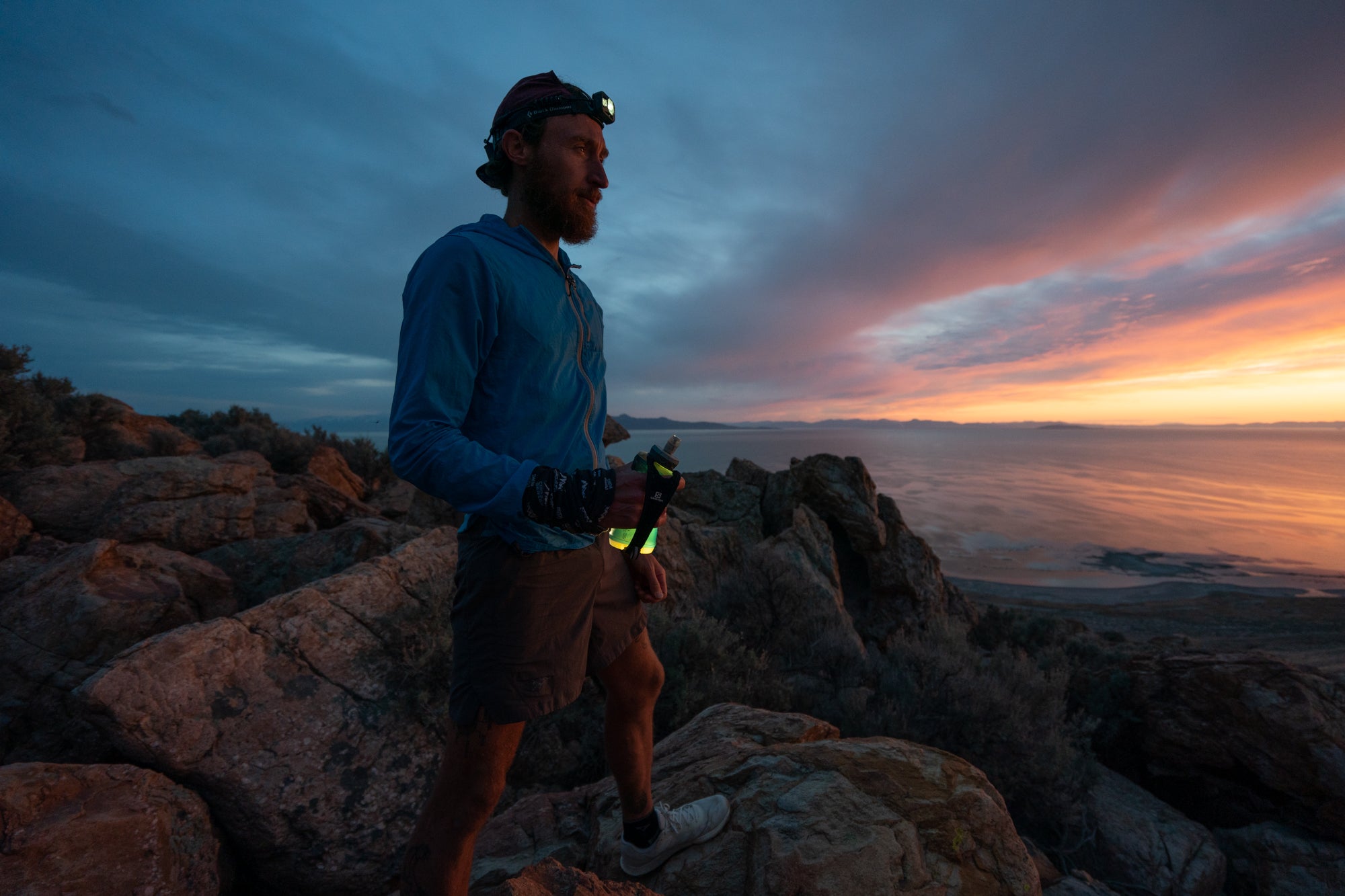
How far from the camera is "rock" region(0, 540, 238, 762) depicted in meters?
2.84

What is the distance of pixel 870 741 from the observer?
253 centimetres

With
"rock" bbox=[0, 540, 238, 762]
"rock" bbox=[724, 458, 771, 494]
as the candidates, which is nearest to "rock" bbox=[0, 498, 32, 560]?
"rock" bbox=[0, 540, 238, 762]

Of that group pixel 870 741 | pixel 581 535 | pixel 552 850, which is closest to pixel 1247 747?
pixel 870 741

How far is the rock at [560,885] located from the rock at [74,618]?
8.13 ft

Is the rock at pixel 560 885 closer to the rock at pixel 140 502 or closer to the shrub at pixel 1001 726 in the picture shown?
the shrub at pixel 1001 726

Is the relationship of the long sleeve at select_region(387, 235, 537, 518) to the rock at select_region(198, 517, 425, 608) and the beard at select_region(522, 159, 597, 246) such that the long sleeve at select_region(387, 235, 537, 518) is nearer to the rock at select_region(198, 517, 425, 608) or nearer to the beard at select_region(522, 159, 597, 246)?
the beard at select_region(522, 159, 597, 246)

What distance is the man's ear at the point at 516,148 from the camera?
5.78 ft

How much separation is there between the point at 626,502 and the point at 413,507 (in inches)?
263

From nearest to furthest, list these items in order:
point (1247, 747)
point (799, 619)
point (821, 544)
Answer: point (1247, 747)
point (799, 619)
point (821, 544)

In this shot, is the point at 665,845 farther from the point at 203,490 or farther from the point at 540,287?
the point at 203,490

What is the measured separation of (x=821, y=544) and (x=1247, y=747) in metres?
4.64

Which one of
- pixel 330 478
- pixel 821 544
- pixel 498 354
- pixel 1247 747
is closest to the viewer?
pixel 498 354

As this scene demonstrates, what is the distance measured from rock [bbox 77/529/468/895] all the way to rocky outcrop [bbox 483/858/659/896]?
147 centimetres

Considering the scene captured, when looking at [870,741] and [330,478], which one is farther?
[330,478]
